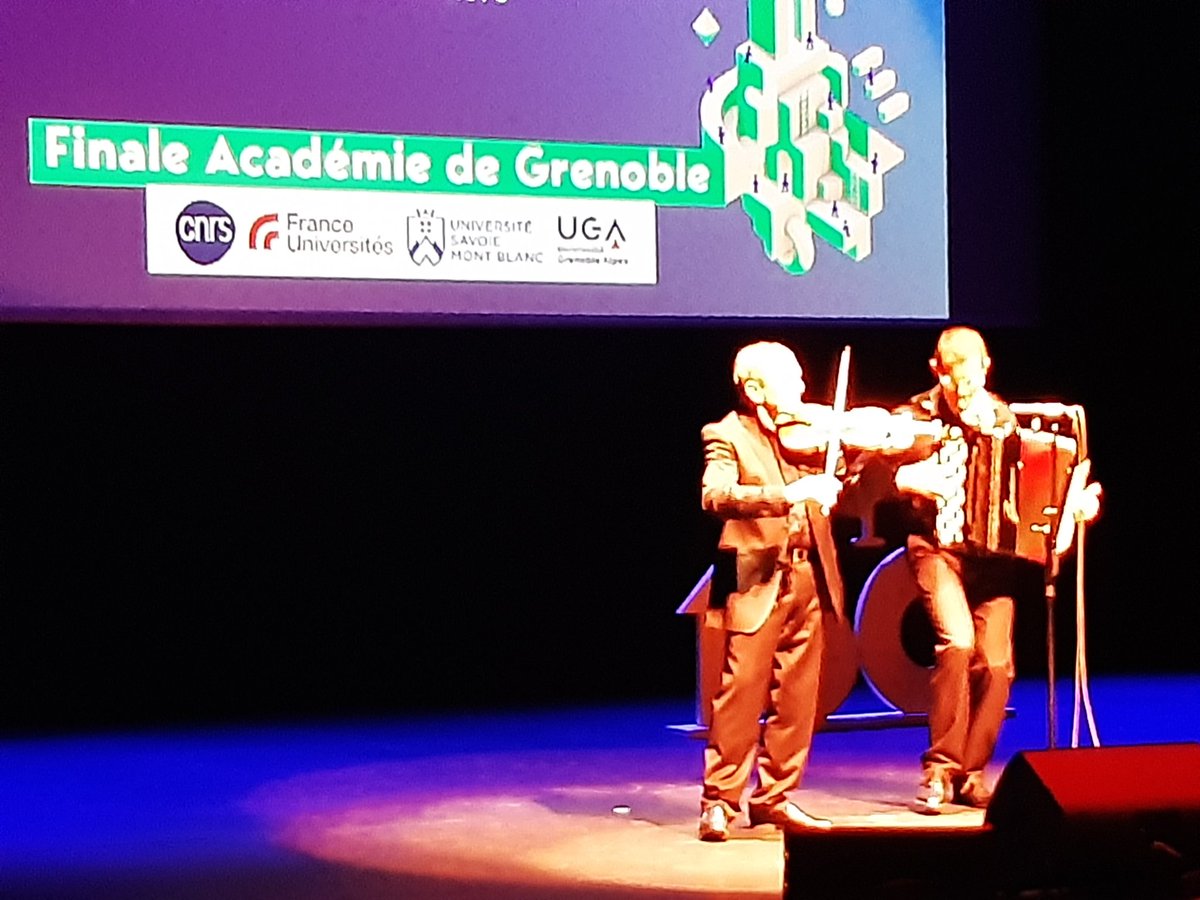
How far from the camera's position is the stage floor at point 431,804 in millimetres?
5590

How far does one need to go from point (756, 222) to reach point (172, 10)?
232 cm

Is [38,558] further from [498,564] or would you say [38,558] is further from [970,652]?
[970,652]

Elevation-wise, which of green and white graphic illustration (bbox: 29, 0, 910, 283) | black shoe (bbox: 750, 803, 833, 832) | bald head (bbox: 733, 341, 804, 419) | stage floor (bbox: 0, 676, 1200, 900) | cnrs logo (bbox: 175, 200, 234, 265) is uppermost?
green and white graphic illustration (bbox: 29, 0, 910, 283)

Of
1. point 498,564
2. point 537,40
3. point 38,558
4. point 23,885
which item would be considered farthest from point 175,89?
point 23,885

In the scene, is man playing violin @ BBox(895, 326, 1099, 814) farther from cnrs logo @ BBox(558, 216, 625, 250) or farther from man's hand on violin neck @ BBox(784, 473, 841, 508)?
cnrs logo @ BBox(558, 216, 625, 250)

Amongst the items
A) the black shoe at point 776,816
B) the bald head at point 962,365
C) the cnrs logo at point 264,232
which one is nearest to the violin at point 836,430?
the bald head at point 962,365

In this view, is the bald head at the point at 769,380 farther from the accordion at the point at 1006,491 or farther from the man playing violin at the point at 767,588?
the accordion at the point at 1006,491

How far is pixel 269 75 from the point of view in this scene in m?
7.87

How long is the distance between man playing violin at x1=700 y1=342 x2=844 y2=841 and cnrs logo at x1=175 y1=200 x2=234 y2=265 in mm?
2484

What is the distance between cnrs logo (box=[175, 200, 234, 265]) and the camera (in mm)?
7777

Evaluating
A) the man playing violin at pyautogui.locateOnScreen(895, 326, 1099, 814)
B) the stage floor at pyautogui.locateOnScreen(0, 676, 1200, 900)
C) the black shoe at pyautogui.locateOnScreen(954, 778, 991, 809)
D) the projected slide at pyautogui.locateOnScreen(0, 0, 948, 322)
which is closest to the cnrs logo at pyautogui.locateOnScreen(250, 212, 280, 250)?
the projected slide at pyautogui.locateOnScreen(0, 0, 948, 322)

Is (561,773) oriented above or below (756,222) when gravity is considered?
below

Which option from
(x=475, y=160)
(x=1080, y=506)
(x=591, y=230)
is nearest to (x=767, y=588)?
(x=1080, y=506)

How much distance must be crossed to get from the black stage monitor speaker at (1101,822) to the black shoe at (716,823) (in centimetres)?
311
